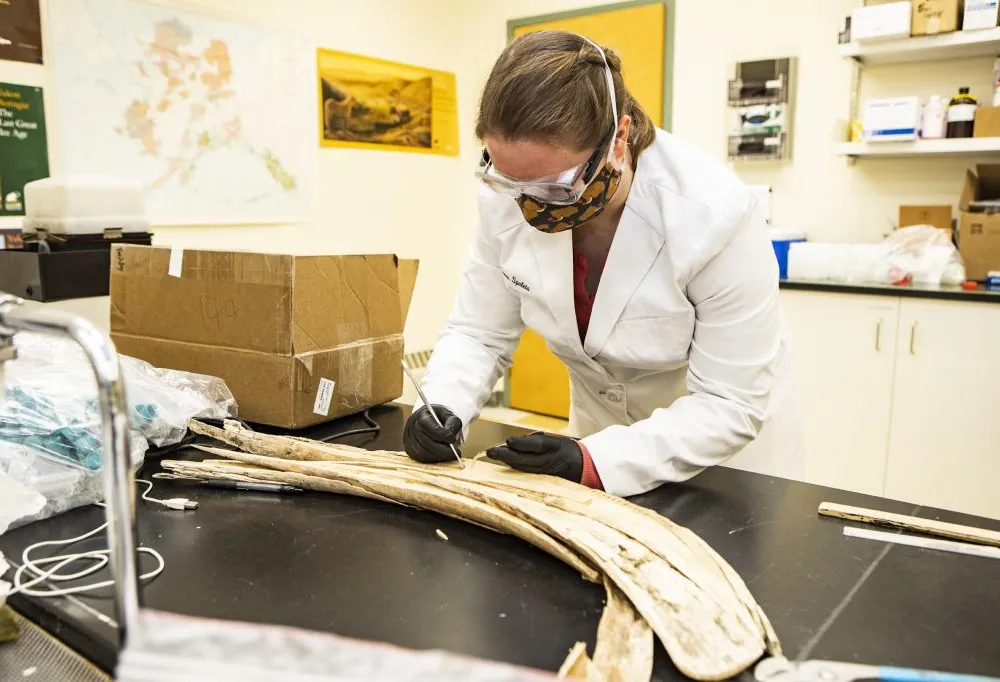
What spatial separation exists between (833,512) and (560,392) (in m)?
3.23

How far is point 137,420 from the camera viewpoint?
54.8 inches

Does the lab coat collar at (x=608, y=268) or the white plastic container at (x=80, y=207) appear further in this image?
the white plastic container at (x=80, y=207)

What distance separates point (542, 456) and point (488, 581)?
1.13 ft

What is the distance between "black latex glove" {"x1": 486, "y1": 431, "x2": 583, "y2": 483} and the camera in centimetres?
128

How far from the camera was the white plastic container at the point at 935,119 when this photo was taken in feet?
9.90

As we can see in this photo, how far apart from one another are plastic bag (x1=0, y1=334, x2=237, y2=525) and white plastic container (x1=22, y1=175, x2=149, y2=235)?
63 cm

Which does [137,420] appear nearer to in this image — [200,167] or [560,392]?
[200,167]

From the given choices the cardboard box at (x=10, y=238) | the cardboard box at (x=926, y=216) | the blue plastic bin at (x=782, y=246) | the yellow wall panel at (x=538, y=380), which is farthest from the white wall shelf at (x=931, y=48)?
the cardboard box at (x=10, y=238)

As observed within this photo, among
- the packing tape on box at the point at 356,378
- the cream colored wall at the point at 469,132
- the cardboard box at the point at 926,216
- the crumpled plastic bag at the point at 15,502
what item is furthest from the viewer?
the cream colored wall at the point at 469,132

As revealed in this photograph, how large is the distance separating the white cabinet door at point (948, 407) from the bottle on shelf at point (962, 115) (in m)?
0.71

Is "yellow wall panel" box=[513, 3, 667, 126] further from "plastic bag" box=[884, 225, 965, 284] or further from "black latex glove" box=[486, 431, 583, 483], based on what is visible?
"black latex glove" box=[486, 431, 583, 483]

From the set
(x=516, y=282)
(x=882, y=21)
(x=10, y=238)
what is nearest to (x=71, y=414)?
(x=516, y=282)

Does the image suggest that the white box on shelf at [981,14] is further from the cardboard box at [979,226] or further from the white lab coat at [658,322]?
the white lab coat at [658,322]

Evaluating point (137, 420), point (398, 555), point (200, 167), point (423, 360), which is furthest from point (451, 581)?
point (423, 360)
